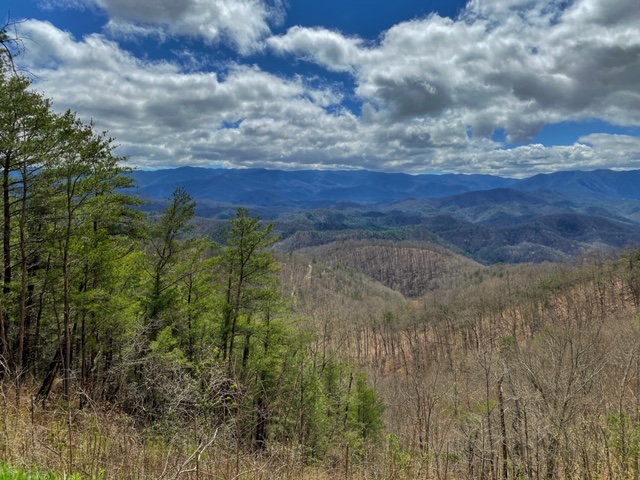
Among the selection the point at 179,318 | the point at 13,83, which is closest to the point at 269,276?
the point at 179,318

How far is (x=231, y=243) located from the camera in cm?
1723

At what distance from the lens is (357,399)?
89.8 feet

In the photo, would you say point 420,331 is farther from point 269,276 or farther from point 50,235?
point 50,235

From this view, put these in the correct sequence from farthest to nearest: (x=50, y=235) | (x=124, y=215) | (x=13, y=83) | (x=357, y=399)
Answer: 1. (x=357, y=399)
2. (x=124, y=215)
3. (x=50, y=235)
4. (x=13, y=83)

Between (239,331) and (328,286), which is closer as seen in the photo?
(239,331)

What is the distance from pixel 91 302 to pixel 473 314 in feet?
312

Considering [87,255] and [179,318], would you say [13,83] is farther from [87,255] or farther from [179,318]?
[179,318]

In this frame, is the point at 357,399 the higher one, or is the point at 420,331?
the point at 357,399

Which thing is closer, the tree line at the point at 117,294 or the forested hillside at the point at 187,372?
the forested hillside at the point at 187,372

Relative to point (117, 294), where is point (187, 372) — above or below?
below

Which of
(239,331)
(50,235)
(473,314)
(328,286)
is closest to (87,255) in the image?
(50,235)

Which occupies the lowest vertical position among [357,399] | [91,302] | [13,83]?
[357,399]

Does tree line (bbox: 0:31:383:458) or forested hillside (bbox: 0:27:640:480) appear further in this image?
tree line (bbox: 0:31:383:458)

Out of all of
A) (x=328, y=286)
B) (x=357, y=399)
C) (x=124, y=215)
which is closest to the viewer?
(x=124, y=215)
